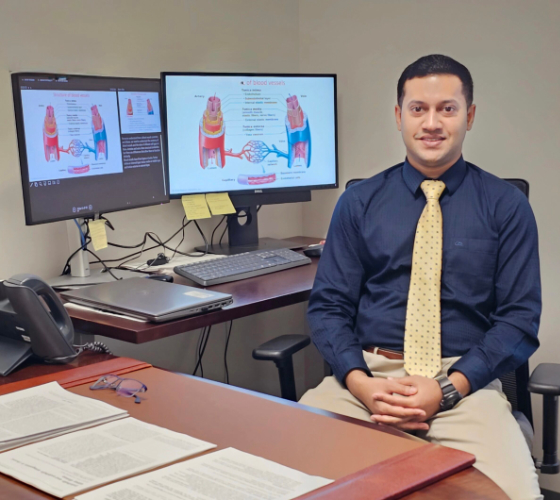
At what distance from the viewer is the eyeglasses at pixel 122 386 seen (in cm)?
127

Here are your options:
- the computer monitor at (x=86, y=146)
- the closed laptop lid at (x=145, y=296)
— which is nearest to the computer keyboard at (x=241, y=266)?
the closed laptop lid at (x=145, y=296)

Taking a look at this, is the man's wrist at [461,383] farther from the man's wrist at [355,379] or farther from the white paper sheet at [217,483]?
the white paper sheet at [217,483]

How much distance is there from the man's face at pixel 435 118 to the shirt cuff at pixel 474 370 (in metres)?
0.47

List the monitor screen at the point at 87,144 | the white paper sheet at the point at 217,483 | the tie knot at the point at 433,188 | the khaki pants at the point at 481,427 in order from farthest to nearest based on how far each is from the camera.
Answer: the monitor screen at the point at 87,144 → the tie knot at the point at 433,188 → the khaki pants at the point at 481,427 → the white paper sheet at the point at 217,483

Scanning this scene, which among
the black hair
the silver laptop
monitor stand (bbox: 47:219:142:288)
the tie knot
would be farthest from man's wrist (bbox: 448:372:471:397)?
monitor stand (bbox: 47:219:142:288)

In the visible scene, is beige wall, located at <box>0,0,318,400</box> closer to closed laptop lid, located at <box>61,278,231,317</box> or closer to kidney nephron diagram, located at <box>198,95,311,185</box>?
kidney nephron diagram, located at <box>198,95,311,185</box>

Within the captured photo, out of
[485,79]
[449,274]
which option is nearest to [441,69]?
[449,274]

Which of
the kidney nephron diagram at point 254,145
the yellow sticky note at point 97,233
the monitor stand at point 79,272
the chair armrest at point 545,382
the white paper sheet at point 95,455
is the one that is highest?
the kidney nephron diagram at point 254,145

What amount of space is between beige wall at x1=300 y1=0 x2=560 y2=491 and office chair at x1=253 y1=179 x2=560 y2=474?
62cm

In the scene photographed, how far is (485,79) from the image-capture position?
2410 millimetres

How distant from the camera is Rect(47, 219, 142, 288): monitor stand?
210 centimetres

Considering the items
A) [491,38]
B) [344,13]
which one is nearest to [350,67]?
[344,13]

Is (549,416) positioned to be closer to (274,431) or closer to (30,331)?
(274,431)

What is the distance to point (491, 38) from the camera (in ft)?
→ 7.81
